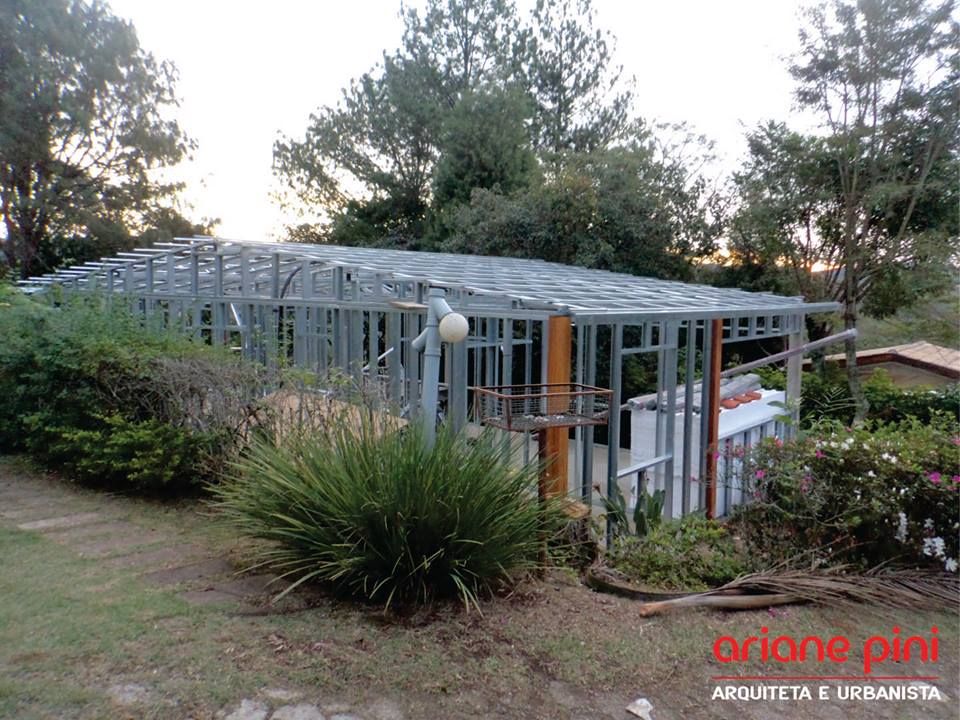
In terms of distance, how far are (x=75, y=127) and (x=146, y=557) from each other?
17.7m

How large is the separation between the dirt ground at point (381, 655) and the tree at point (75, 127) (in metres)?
16.9

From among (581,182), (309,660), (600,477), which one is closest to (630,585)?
(309,660)

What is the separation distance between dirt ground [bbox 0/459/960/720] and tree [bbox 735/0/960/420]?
32.4 feet

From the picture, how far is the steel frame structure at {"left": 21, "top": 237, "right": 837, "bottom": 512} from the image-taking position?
580cm

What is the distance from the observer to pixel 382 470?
3.54 m

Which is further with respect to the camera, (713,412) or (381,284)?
(381,284)

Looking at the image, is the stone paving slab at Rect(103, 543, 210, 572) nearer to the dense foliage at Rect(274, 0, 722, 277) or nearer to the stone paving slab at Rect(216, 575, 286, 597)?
the stone paving slab at Rect(216, 575, 286, 597)

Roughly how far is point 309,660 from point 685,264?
12622 mm

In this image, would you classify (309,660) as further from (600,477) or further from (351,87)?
(351,87)

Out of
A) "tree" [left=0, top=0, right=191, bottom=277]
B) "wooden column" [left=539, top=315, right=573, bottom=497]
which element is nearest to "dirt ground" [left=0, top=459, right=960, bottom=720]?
"wooden column" [left=539, top=315, right=573, bottom=497]

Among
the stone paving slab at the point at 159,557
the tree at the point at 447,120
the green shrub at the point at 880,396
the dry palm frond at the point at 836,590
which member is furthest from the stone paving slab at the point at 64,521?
the tree at the point at 447,120

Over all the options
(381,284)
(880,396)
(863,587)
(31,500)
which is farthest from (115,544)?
(880,396)

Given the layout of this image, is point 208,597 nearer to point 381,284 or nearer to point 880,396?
point 381,284

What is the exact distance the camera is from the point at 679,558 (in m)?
4.05
